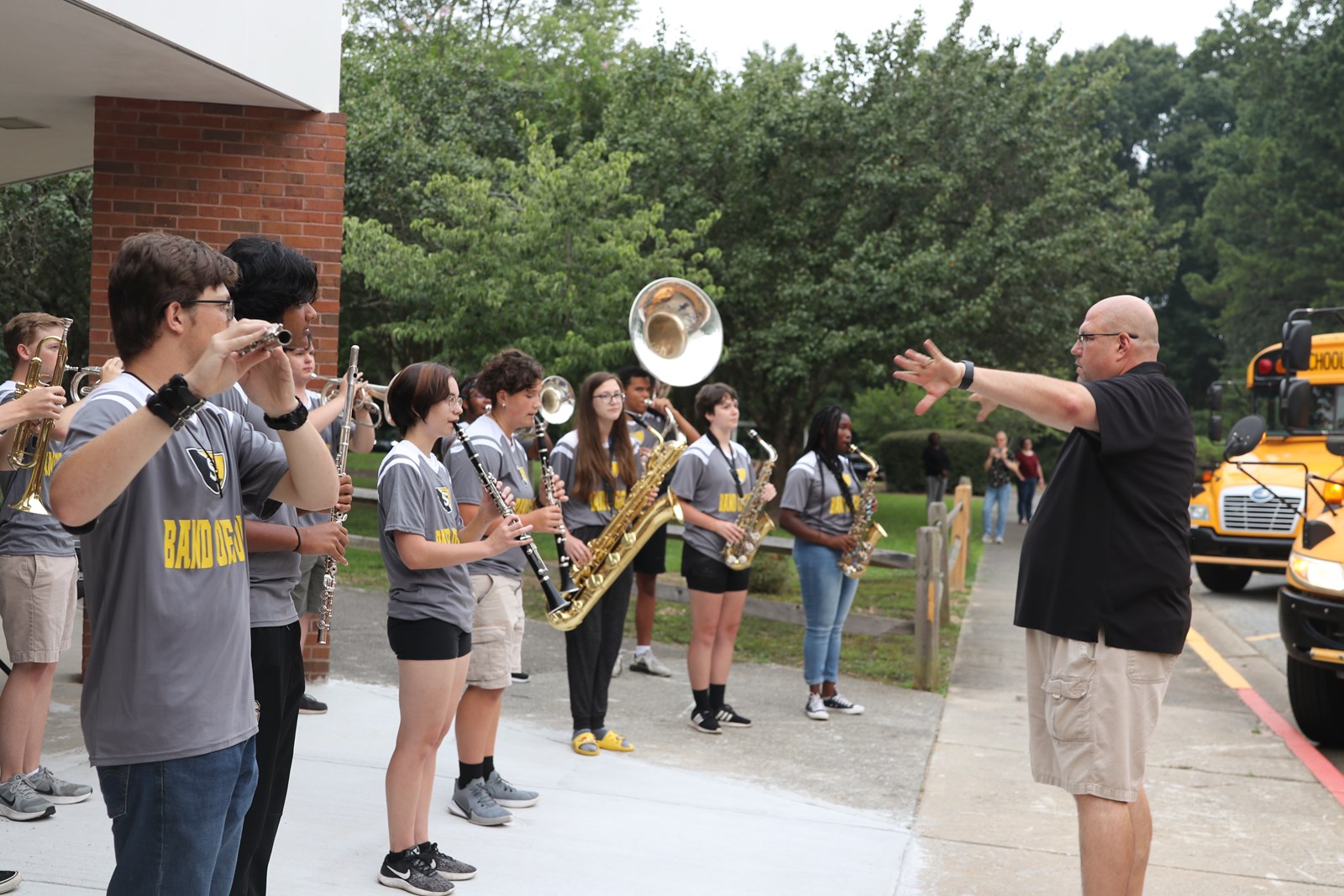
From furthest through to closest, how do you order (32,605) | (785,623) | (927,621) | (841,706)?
(785,623) < (927,621) < (841,706) < (32,605)

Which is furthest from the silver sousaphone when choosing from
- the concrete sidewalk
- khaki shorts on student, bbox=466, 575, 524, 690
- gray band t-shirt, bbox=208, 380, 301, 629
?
gray band t-shirt, bbox=208, 380, 301, 629

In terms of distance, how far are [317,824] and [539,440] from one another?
1.92 meters

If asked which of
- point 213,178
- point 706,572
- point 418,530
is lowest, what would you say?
point 706,572

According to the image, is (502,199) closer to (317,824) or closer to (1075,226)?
(317,824)

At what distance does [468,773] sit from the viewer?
17.4 ft

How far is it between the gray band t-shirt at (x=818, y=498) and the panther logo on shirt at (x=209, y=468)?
16.6ft

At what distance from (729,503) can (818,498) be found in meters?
0.59

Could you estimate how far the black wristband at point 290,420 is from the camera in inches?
108

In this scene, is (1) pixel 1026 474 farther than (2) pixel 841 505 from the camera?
Yes

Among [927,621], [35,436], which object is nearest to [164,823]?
[35,436]

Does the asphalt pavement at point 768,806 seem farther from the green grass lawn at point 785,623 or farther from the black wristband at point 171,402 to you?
the black wristband at point 171,402

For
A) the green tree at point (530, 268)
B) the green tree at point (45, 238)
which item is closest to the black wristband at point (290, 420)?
the green tree at point (530, 268)

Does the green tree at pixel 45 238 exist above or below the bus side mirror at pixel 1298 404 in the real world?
above

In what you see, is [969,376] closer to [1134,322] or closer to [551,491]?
[1134,322]
